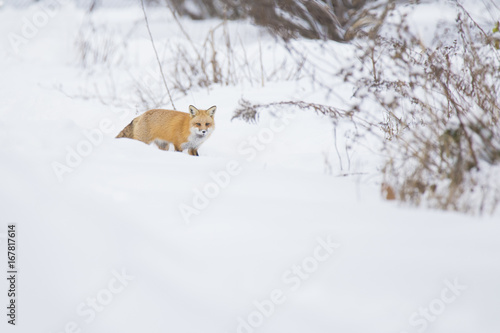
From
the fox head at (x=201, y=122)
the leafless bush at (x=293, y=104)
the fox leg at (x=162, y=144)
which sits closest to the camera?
the leafless bush at (x=293, y=104)

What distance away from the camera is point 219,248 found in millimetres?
2418

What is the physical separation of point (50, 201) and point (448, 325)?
2090 millimetres

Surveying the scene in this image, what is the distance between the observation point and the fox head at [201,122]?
446cm

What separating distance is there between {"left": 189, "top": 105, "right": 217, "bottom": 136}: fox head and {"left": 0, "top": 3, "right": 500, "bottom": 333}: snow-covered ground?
3.00ft

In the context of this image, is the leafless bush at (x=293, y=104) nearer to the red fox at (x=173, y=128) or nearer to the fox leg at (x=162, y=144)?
the red fox at (x=173, y=128)

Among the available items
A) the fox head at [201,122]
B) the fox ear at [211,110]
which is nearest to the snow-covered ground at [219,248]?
the fox head at [201,122]

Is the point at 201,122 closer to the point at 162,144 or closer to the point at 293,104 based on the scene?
the point at 162,144

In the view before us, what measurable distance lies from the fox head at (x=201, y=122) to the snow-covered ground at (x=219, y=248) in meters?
0.91

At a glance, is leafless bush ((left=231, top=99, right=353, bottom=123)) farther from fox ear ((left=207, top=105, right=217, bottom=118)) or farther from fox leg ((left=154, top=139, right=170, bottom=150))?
fox leg ((left=154, top=139, right=170, bottom=150))

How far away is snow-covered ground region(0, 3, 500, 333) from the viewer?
2.13 metres

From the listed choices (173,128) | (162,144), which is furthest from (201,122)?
(162,144)

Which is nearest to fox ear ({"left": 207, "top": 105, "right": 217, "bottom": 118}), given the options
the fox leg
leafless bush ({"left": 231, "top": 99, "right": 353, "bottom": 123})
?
the fox leg

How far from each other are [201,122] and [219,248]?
2.21 metres

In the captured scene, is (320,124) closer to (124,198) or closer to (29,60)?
(124,198)
